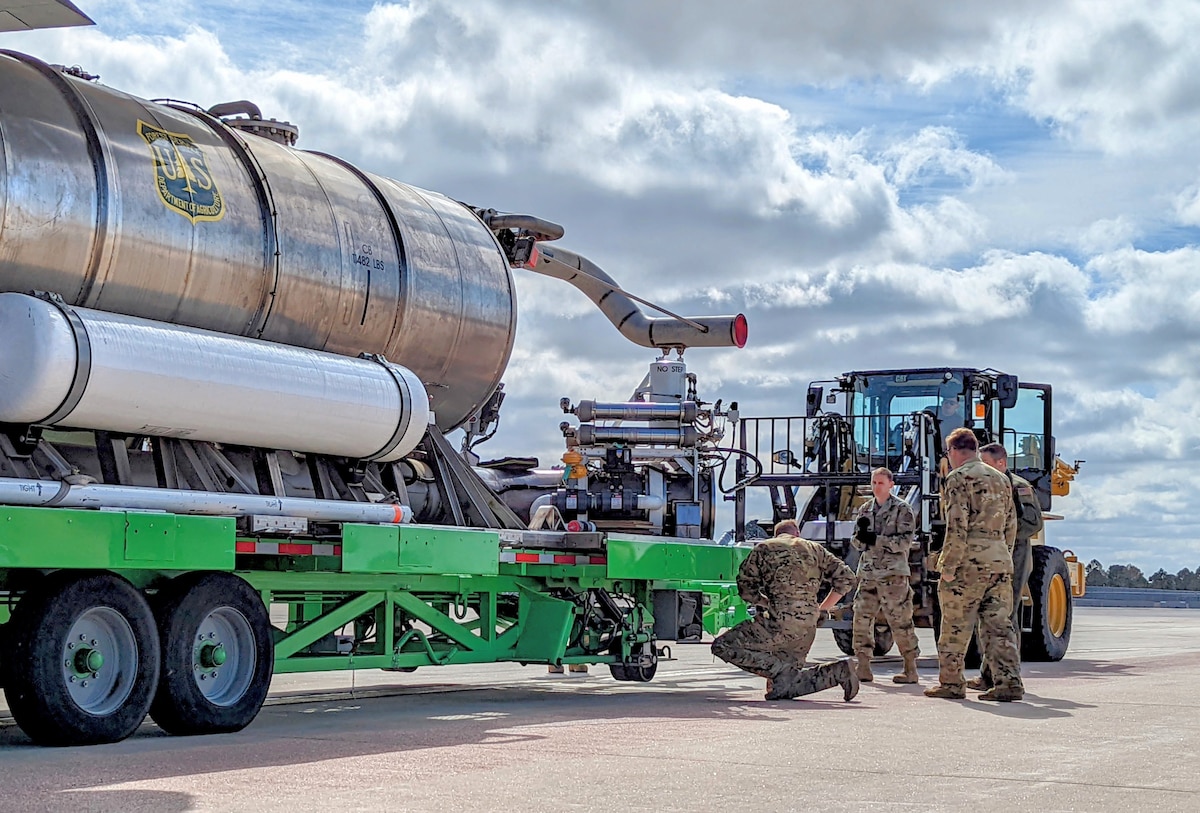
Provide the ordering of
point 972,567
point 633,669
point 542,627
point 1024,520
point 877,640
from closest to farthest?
1. point 972,567
2. point 542,627
3. point 633,669
4. point 1024,520
5. point 877,640

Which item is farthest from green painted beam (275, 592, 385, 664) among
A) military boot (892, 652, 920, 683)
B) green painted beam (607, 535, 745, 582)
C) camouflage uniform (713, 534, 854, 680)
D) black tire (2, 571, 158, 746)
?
military boot (892, 652, 920, 683)

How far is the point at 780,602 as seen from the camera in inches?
496

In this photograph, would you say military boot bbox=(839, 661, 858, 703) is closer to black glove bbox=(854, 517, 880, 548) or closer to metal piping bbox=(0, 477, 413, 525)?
black glove bbox=(854, 517, 880, 548)

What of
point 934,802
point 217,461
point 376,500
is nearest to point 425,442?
point 376,500

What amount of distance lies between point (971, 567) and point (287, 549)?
514 cm

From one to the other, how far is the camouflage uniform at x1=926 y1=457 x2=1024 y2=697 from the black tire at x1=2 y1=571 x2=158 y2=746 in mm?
6009

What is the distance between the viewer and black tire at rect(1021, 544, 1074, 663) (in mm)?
17391

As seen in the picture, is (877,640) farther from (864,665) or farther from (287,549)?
(287,549)

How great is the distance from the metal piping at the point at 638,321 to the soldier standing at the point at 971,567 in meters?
3.92

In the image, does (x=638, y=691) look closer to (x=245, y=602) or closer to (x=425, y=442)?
(x=425, y=442)

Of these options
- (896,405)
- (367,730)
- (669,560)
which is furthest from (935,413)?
(367,730)

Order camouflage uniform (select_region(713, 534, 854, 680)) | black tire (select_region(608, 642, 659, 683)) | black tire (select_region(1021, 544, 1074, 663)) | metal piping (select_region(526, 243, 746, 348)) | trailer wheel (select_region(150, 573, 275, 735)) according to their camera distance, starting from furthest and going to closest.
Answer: black tire (select_region(1021, 544, 1074, 663)), metal piping (select_region(526, 243, 746, 348)), black tire (select_region(608, 642, 659, 683)), camouflage uniform (select_region(713, 534, 854, 680)), trailer wheel (select_region(150, 573, 275, 735))

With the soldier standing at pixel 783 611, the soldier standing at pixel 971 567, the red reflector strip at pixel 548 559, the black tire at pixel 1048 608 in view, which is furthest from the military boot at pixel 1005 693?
the black tire at pixel 1048 608

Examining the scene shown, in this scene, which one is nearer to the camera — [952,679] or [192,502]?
[192,502]
